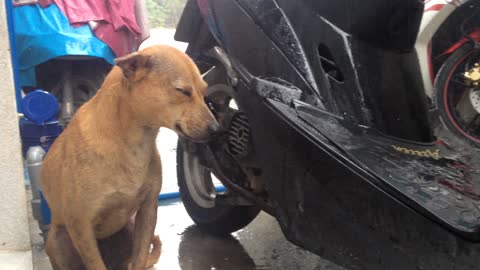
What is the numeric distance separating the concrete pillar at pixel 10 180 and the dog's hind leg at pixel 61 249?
147 millimetres

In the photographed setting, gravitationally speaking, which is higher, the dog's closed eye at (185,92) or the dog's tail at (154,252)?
the dog's closed eye at (185,92)

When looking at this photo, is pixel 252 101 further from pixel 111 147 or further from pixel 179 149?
pixel 179 149

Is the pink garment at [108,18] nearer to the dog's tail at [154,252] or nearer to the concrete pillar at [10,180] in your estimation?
the concrete pillar at [10,180]

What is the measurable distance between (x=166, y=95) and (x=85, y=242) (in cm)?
68

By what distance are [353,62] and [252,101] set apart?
0.44 metres

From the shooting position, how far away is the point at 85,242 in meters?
2.23

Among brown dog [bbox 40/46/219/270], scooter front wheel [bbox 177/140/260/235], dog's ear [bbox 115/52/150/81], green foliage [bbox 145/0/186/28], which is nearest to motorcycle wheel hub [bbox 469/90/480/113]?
scooter front wheel [bbox 177/140/260/235]

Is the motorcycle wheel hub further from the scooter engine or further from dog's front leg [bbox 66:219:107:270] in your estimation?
dog's front leg [bbox 66:219:107:270]

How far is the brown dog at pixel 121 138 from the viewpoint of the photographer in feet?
7.07

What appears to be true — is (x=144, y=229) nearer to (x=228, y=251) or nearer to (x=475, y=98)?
(x=228, y=251)

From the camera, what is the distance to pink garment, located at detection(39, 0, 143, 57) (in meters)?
4.64

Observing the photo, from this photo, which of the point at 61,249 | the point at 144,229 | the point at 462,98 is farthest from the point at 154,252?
the point at 462,98

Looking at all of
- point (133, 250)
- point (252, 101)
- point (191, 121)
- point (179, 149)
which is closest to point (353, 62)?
point (252, 101)

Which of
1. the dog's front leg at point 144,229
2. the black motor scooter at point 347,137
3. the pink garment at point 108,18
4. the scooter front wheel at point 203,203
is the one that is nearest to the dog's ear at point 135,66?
the black motor scooter at point 347,137
